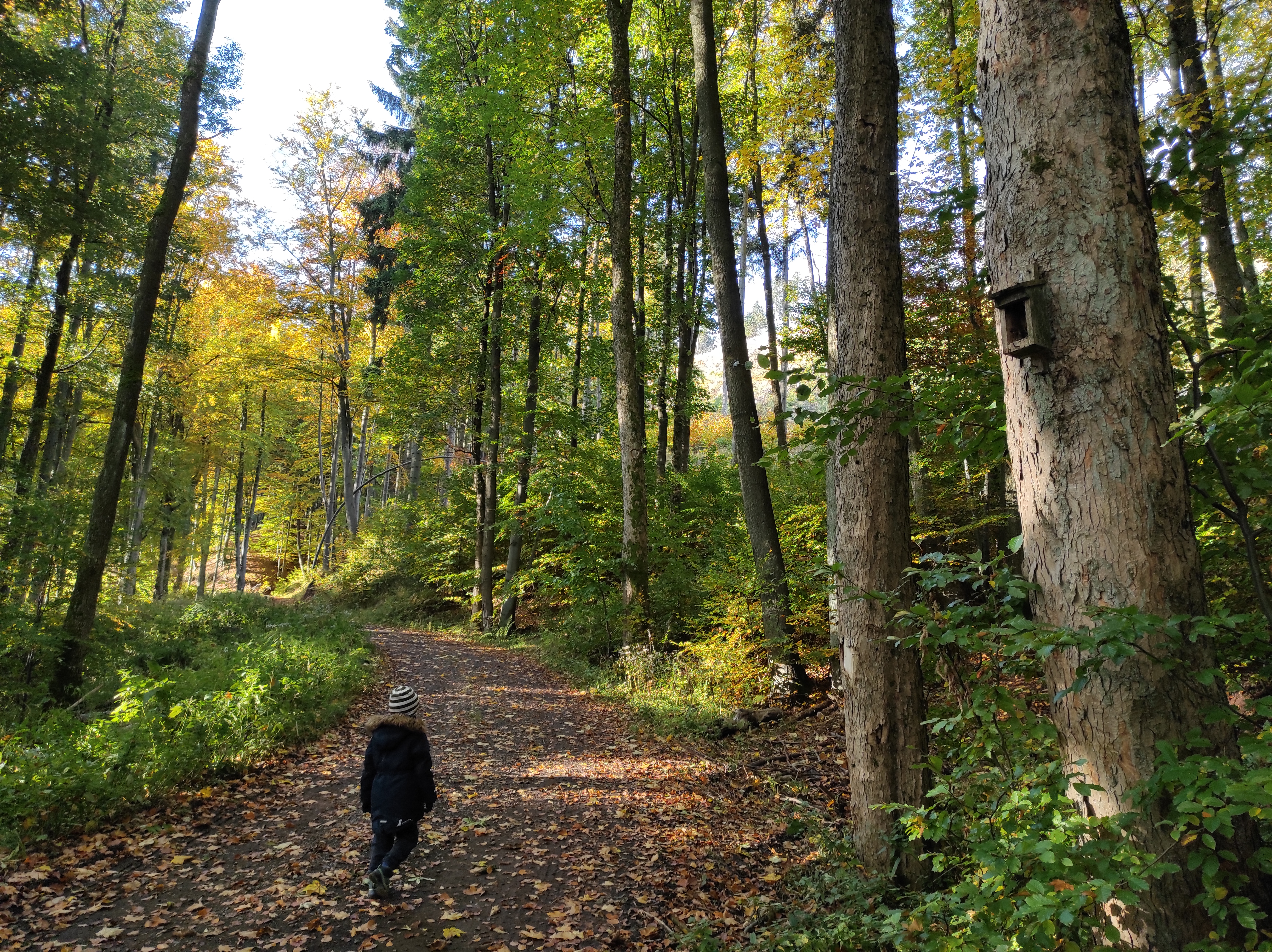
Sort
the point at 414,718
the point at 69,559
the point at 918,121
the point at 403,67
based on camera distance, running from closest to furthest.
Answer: the point at 414,718 → the point at 69,559 → the point at 918,121 → the point at 403,67

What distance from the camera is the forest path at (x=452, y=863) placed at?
397cm

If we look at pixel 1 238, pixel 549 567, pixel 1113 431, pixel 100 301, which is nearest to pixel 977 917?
pixel 1113 431

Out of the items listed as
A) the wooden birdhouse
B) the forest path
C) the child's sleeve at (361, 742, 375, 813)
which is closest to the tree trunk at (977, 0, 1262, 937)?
the wooden birdhouse

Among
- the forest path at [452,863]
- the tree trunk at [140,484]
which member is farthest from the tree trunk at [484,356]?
the forest path at [452,863]

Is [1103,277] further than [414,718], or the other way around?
[414,718]

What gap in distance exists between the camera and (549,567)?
15305 mm

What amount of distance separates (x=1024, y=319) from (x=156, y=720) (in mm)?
7541

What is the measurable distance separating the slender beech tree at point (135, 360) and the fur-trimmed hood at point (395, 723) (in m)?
7.36

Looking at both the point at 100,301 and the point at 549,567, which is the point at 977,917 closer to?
the point at 549,567

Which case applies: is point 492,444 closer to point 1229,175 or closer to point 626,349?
point 626,349

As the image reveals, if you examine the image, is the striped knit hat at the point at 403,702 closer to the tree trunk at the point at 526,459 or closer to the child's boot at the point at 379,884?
the child's boot at the point at 379,884

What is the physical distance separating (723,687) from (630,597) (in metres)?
2.71

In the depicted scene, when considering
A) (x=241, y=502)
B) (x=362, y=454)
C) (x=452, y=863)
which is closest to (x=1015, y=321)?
(x=452, y=863)

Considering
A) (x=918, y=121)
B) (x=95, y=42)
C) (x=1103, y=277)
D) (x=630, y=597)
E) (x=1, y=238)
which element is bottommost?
(x=630, y=597)
